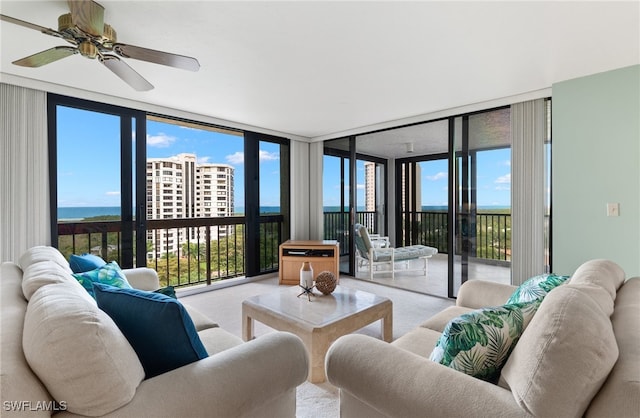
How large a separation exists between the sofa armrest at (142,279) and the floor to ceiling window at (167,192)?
1181 mm

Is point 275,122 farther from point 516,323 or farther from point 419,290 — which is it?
point 516,323

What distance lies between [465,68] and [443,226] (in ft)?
15.5

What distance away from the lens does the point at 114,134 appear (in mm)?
3332

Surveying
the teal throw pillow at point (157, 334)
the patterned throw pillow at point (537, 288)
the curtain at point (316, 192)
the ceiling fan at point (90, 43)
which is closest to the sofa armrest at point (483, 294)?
the patterned throw pillow at point (537, 288)

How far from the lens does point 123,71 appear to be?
6.54 ft

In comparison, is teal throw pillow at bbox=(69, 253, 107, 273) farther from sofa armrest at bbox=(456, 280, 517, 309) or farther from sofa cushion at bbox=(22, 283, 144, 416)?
sofa armrest at bbox=(456, 280, 517, 309)

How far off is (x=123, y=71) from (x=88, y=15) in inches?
16.5

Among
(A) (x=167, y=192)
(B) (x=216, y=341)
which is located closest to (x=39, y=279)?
(B) (x=216, y=341)

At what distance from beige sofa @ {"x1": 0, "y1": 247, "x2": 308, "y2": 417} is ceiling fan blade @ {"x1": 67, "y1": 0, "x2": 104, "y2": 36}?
128 cm

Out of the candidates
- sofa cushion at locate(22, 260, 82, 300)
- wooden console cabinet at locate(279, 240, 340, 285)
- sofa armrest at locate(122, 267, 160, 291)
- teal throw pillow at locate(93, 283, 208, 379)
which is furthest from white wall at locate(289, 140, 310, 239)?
teal throw pillow at locate(93, 283, 208, 379)

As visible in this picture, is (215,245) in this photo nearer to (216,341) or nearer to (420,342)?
(216,341)

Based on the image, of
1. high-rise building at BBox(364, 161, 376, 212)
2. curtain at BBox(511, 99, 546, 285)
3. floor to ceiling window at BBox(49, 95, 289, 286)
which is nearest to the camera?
curtain at BBox(511, 99, 546, 285)

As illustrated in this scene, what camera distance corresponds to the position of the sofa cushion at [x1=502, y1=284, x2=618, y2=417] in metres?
0.76

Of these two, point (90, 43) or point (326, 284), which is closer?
point (90, 43)
